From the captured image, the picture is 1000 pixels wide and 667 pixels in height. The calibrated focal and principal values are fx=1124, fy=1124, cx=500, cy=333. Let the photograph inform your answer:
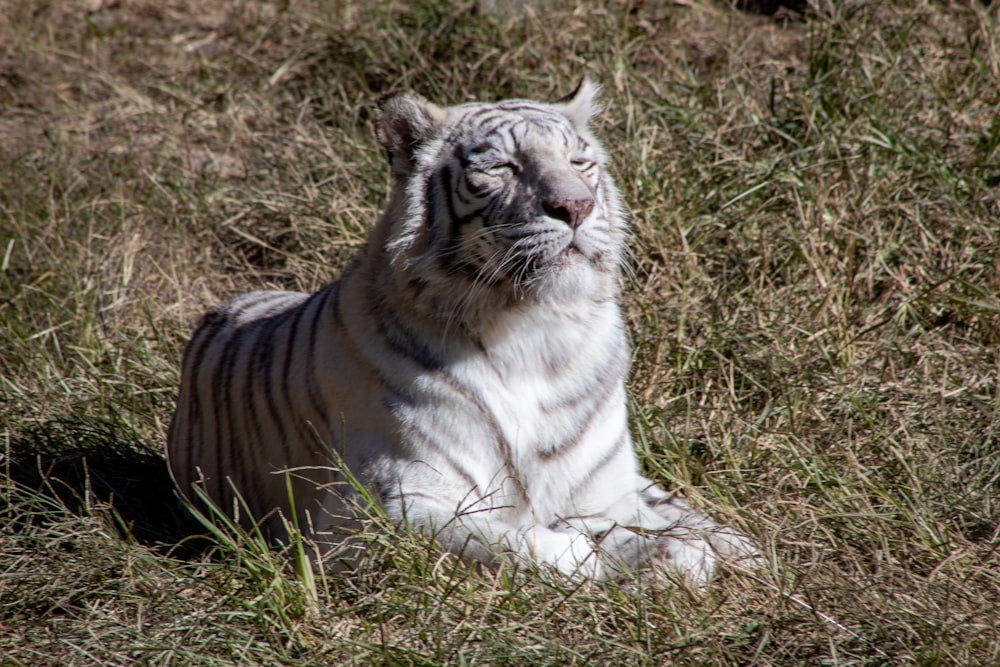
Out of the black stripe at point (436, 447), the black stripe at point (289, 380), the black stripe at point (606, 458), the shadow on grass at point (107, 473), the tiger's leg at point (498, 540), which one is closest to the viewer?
the tiger's leg at point (498, 540)

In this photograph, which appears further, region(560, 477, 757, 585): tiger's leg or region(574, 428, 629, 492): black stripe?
region(574, 428, 629, 492): black stripe

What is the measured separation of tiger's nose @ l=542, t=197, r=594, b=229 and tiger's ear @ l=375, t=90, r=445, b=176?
470mm

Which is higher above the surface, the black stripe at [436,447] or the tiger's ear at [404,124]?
the tiger's ear at [404,124]

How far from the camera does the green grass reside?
98.7 inches

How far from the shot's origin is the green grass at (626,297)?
2508 millimetres

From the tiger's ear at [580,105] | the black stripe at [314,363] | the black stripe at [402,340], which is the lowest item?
the black stripe at [314,363]

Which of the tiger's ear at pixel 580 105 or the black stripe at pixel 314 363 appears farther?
the tiger's ear at pixel 580 105

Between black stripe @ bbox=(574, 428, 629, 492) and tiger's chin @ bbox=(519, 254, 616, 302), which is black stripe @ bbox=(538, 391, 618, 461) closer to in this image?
black stripe @ bbox=(574, 428, 629, 492)

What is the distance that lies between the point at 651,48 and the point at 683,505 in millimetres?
2699

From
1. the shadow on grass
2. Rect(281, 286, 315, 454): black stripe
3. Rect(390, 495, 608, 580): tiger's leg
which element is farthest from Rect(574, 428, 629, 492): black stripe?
the shadow on grass

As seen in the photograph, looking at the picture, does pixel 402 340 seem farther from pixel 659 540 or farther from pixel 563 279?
pixel 659 540

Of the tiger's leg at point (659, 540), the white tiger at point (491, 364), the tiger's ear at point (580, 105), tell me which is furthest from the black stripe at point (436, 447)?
the tiger's ear at point (580, 105)

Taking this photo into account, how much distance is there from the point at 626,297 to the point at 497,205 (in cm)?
135

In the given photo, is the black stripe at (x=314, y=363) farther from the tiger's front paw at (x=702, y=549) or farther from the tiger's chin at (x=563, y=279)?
the tiger's front paw at (x=702, y=549)
